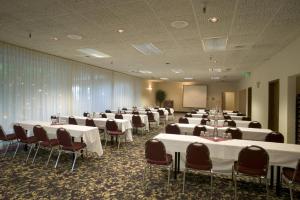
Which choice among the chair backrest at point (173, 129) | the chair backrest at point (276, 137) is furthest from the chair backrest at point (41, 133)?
the chair backrest at point (276, 137)

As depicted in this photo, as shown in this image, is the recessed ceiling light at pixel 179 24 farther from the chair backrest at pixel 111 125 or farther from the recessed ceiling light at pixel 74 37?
the chair backrest at pixel 111 125

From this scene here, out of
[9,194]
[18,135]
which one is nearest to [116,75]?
[18,135]

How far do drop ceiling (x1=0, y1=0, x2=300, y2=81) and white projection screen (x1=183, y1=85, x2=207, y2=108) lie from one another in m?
13.0

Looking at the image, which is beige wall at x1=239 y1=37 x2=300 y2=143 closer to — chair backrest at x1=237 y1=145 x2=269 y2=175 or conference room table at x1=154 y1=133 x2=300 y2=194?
conference room table at x1=154 y1=133 x2=300 y2=194

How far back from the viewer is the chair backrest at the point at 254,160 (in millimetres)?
2992

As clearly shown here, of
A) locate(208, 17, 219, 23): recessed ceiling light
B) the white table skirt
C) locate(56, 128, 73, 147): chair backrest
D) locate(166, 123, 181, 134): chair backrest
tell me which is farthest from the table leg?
locate(56, 128, 73, 147): chair backrest

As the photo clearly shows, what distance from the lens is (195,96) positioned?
A: 19.3 metres

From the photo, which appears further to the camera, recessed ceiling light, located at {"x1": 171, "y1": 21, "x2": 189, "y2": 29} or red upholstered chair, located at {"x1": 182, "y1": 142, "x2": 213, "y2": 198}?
recessed ceiling light, located at {"x1": 171, "y1": 21, "x2": 189, "y2": 29}

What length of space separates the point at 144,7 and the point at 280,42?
416 cm

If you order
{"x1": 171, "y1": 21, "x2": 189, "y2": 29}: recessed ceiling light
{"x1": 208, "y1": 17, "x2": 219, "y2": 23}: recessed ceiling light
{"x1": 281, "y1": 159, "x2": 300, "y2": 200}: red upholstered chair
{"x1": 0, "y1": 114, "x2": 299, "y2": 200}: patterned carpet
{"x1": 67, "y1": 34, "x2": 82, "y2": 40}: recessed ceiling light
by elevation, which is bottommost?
{"x1": 0, "y1": 114, "x2": 299, "y2": 200}: patterned carpet

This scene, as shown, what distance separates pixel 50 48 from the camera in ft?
21.4

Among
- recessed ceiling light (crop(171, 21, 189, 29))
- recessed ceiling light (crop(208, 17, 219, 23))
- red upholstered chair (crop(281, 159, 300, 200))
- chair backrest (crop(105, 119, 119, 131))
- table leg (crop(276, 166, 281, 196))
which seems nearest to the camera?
red upholstered chair (crop(281, 159, 300, 200))

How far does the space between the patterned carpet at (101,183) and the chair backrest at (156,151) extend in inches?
20.6

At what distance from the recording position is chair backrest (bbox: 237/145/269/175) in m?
2.99
